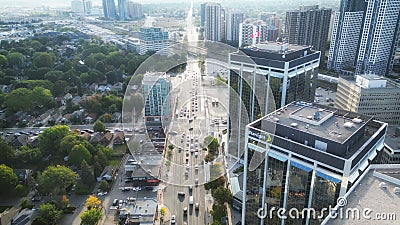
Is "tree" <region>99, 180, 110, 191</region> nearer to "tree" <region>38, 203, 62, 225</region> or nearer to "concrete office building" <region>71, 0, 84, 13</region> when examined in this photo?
"tree" <region>38, 203, 62, 225</region>

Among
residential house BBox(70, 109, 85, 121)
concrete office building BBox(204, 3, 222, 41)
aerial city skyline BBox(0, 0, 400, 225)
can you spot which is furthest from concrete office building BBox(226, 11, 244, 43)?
residential house BBox(70, 109, 85, 121)

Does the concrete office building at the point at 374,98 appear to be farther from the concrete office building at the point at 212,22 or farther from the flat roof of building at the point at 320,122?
the concrete office building at the point at 212,22

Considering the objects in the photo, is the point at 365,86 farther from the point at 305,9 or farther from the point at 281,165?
the point at 305,9

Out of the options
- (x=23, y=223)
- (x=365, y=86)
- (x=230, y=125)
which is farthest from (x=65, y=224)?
(x=365, y=86)

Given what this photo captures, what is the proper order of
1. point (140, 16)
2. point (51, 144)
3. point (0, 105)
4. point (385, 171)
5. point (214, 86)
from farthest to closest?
point (140, 16)
point (214, 86)
point (0, 105)
point (51, 144)
point (385, 171)

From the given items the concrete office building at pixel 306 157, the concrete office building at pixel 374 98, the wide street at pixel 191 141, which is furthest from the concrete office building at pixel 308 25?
the concrete office building at pixel 306 157

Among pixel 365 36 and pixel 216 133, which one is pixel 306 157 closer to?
pixel 216 133

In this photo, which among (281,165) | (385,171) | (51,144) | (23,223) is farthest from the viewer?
(51,144)
